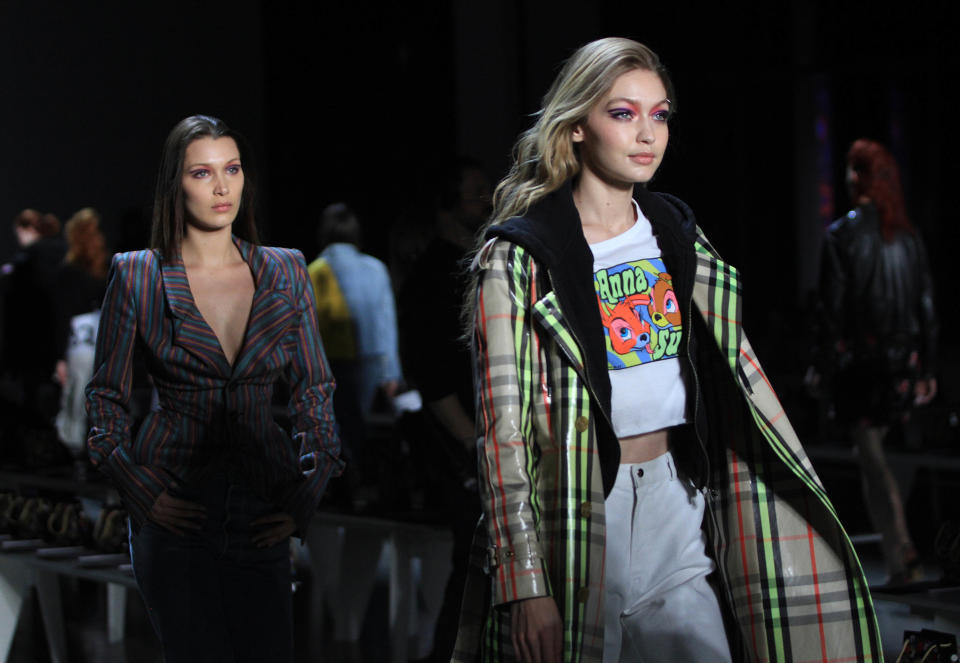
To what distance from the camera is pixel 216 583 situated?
288cm

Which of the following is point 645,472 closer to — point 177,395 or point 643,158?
Answer: point 643,158

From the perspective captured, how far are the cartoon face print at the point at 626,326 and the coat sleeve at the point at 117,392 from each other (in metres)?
1.00

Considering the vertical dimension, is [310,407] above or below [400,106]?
below

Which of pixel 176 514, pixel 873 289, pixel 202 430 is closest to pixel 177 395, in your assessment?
pixel 202 430

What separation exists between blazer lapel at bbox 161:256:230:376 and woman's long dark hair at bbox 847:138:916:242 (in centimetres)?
348

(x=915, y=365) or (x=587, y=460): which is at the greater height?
(x=915, y=365)

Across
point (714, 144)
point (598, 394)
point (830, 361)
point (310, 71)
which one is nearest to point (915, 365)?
point (830, 361)

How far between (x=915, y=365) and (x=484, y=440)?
3865 mm

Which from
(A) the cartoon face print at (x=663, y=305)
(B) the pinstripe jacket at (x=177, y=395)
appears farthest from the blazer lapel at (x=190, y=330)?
(A) the cartoon face print at (x=663, y=305)

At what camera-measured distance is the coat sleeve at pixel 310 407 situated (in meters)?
2.98

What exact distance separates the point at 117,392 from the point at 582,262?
3.49 feet

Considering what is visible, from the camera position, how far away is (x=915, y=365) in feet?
18.7

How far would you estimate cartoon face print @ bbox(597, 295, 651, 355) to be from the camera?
234 cm

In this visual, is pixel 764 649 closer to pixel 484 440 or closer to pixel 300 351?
pixel 484 440
